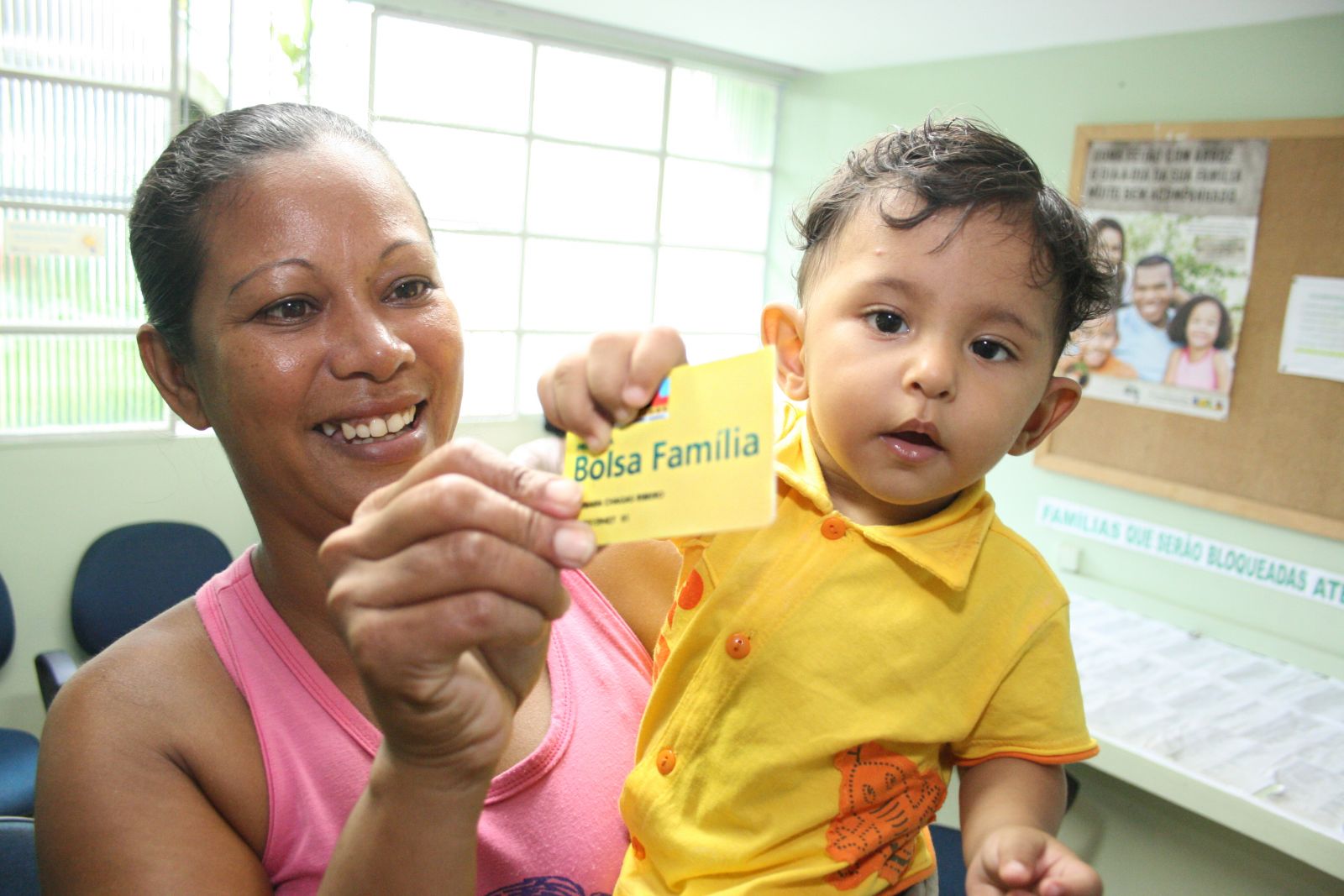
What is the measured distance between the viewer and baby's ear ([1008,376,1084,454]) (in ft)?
3.44

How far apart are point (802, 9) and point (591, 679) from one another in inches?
126

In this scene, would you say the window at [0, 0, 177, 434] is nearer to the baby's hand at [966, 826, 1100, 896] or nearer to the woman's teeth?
the woman's teeth

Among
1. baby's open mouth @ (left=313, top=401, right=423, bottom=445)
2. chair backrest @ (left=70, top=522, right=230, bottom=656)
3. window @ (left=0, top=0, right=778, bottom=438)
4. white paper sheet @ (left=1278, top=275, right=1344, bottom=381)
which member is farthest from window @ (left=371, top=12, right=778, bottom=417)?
baby's open mouth @ (left=313, top=401, right=423, bottom=445)

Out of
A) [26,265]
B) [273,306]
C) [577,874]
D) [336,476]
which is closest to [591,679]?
[577,874]

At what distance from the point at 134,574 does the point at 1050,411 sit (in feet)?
10.7

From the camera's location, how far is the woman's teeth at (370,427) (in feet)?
3.22

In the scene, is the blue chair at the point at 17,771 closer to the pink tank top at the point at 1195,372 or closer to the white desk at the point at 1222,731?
the white desk at the point at 1222,731

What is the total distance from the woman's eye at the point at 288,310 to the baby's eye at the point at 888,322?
0.59 m

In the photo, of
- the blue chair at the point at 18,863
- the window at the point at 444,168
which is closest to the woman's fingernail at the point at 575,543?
the blue chair at the point at 18,863

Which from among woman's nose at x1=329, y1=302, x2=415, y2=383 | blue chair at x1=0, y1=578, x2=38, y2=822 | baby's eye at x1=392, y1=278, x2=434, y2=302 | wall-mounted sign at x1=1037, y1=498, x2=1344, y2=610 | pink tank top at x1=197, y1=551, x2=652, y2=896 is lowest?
blue chair at x1=0, y1=578, x2=38, y2=822

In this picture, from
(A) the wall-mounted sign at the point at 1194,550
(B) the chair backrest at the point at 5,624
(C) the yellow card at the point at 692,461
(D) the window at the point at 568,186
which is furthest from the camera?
(D) the window at the point at 568,186

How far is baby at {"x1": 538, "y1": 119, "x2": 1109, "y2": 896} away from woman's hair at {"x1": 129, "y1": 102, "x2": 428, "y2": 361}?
1.97 ft

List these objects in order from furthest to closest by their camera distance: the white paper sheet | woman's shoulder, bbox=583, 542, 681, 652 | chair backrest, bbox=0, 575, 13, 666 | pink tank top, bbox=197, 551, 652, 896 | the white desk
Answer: chair backrest, bbox=0, 575, 13, 666
the white paper sheet
the white desk
woman's shoulder, bbox=583, 542, 681, 652
pink tank top, bbox=197, 551, 652, 896

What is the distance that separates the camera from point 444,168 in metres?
4.05
